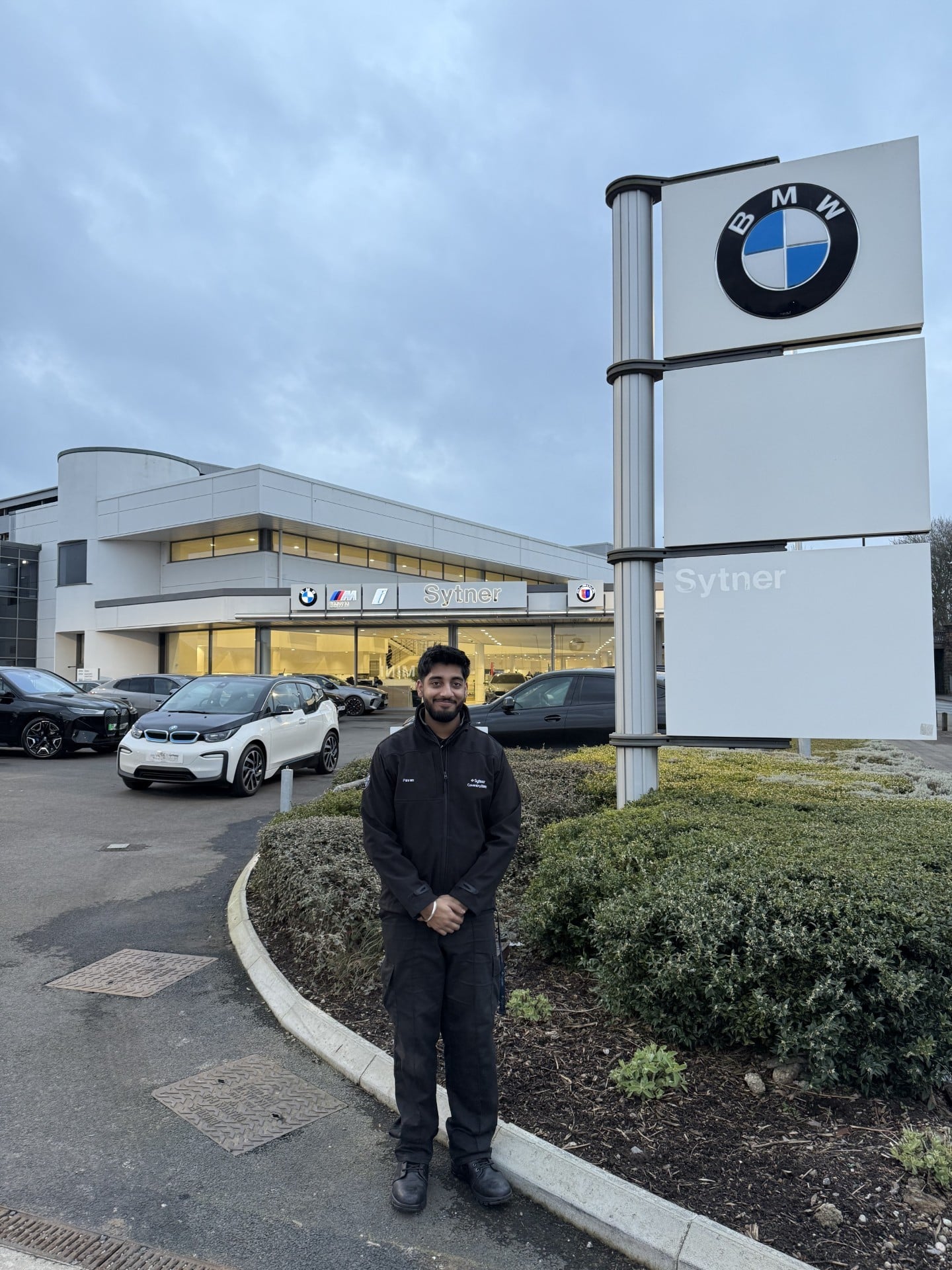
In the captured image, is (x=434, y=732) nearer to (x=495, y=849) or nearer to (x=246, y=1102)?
(x=495, y=849)

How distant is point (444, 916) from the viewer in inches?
111

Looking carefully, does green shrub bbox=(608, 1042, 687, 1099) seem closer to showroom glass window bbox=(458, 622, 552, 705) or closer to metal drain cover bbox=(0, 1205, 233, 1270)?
metal drain cover bbox=(0, 1205, 233, 1270)

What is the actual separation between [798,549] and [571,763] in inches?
141

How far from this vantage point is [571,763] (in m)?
8.87

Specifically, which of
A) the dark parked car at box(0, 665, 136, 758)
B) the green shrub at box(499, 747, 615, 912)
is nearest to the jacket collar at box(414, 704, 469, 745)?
the green shrub at box(499, 747, 615, 912)

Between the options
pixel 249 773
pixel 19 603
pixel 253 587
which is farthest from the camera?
pixel 19 603

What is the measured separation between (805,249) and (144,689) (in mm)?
21173

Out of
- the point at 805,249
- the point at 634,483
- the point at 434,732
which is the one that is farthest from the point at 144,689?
the point at 434,732

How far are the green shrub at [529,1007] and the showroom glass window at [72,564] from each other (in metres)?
41.0

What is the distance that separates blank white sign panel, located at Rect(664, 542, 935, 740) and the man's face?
10.9 feet

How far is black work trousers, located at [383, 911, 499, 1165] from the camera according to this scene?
113 inches

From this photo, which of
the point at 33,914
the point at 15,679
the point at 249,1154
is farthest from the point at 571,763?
the point at 15,679

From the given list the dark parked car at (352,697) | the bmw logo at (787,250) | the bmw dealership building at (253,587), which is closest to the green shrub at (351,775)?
the bmw logo at (787,250)

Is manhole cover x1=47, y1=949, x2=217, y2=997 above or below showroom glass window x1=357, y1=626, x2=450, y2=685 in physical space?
below
